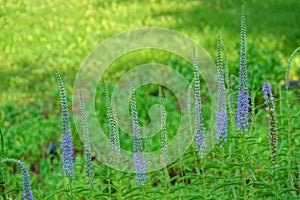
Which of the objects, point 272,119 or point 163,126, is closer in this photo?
point 163,126

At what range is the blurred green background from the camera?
245 inches

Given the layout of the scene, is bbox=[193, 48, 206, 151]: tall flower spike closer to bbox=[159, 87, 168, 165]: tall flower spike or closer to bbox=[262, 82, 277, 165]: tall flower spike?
bbox=[159, 87, 168, 165]: tall flower spike

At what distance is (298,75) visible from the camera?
6.98 metres

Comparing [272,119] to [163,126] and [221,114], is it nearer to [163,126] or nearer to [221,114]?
[221,114]

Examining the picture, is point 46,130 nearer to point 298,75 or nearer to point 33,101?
point 33,101

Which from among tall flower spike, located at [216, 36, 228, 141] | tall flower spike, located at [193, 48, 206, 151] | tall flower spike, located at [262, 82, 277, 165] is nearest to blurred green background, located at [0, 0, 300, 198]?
tall flower spike, located at [216, 36, 228, 141]

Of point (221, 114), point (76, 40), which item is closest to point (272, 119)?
point (221, 114)

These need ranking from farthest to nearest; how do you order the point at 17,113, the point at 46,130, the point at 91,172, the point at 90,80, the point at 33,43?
the point at 33,43 → the point at 90,80 → the point at 17,113 → the point at 46,130 → the point at 91,172

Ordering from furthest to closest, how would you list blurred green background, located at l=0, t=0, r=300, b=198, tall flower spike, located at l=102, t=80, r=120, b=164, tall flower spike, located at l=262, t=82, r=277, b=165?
1. blurred green background, located at l=0, t=0, r=300, b=198
2. tall flower spike, located at l=262, t=82, r=277, b=165
3. tall flower spike, located at l=102, t=80, r=120, b=164

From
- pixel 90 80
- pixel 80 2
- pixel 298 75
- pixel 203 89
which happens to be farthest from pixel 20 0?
pixel 298 75

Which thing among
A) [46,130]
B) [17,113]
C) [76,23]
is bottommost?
[46,130]

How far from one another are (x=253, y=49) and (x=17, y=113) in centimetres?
285

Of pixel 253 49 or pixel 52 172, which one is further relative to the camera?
pixel 253 49

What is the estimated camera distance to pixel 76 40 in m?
8.78
